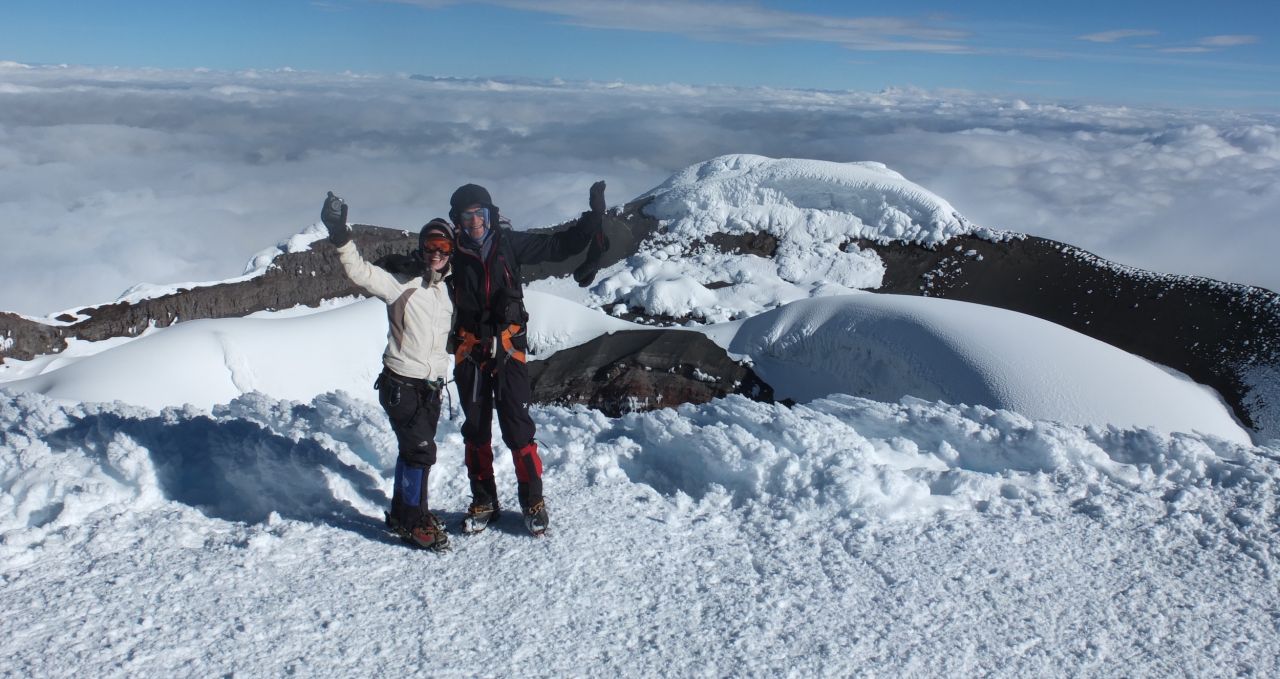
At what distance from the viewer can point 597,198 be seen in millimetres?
3879

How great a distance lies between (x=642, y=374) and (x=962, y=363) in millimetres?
4291

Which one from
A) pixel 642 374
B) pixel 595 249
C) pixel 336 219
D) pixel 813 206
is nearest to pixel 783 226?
pixel 813 206

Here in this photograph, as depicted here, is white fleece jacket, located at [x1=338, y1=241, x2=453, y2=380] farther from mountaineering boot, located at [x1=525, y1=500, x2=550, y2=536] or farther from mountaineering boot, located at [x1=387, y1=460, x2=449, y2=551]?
mountaineering boot, located at [x1=525, y1=500, x2=550, y2=536]

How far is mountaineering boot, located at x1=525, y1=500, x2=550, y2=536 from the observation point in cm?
375

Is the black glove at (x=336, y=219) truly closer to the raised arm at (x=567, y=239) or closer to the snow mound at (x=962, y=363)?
the raised arm at (x=567, y=239)

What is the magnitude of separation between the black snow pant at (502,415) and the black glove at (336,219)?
766 millimetres

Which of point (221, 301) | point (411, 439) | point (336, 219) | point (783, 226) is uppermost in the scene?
point (336, 219)

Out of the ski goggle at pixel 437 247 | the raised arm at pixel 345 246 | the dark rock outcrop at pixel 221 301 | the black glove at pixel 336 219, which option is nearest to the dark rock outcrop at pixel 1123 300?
the ski goggle at pixel 437 247

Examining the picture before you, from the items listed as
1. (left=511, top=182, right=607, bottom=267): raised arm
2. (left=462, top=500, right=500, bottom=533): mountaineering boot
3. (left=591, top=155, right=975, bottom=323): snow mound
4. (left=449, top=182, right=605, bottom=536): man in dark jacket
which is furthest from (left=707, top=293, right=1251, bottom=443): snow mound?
(left=591, top=155, right=975, bottom=323): snow mound

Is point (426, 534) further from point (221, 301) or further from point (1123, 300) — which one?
point (221, 301)

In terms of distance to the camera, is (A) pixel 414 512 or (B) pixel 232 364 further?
(B) pixel 232 364

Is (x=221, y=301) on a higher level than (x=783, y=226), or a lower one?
lower

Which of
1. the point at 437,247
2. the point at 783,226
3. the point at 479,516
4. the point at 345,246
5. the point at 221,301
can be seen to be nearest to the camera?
the point at 345,246

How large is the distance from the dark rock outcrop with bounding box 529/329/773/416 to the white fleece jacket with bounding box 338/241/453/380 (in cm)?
780
